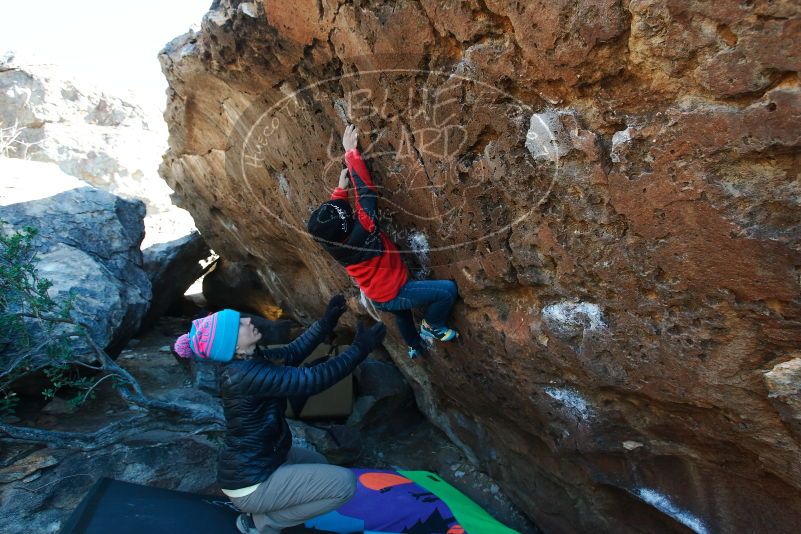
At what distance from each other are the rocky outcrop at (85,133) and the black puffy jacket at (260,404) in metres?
11.1

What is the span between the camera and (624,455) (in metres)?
2.70

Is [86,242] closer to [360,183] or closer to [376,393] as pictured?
[376,393]

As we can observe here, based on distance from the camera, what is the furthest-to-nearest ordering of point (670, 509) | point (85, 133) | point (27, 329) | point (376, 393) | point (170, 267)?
point (85, 133) → point (170, 267) → point (376, 393) → point (27, 329) → point (670, 509)

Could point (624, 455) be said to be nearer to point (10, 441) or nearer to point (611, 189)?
point (611, 189)

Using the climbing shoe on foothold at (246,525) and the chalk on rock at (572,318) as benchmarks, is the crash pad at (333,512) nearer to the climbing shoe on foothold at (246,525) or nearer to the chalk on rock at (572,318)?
the climbing shoe on foothold at (246,525)

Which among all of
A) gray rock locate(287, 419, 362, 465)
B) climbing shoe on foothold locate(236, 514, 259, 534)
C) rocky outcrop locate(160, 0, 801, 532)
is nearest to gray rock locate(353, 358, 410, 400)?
gray rock locate(287, 419, 362, 465)

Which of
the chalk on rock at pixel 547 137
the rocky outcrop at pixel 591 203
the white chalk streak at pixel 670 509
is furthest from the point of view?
the white chalk streak at pixel 670 509

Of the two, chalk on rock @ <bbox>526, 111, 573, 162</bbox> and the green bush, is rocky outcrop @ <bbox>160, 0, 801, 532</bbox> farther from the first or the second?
the green bush

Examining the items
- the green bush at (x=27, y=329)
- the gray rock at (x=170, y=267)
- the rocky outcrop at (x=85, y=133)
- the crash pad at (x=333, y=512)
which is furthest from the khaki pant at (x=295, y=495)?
the rocky outcrop at (x=85, y=133)

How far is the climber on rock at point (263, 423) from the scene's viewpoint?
7.84ft

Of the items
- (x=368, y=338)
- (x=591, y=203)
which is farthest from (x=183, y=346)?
(x=591, y=203)

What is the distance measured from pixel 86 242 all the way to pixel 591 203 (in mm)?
4880

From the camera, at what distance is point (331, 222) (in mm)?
2625

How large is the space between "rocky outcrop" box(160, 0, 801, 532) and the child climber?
0.32ft
